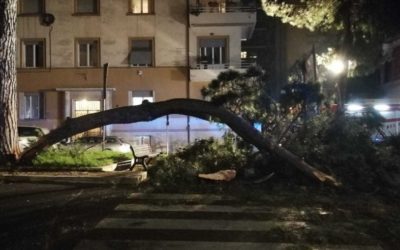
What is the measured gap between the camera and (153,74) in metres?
35.0

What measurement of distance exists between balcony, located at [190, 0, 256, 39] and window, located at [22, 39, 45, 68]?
372 inches

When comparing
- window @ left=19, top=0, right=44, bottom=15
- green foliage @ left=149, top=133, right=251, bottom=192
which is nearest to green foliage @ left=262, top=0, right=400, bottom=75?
green foliage @ left=149, top=133, right=251, bottom=192

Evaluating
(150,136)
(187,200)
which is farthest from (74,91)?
(187,200)

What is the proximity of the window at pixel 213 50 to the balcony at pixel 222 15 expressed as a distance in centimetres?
104

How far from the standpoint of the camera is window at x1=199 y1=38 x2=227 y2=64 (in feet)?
115

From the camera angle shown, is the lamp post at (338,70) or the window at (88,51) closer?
the lamp post at (338,70)

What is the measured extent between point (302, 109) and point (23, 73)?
25.8 metres

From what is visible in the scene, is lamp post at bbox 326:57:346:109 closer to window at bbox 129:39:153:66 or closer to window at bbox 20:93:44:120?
window at bbox 129:39:153:66

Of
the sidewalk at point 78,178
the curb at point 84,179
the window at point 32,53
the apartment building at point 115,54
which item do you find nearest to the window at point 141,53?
the apartment building at point 115,54

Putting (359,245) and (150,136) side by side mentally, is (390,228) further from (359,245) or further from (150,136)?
(150,136)

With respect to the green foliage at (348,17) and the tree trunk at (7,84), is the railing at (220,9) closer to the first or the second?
the green foliage at (348,17)

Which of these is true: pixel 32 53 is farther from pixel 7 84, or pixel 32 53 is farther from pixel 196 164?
pixel 196 164

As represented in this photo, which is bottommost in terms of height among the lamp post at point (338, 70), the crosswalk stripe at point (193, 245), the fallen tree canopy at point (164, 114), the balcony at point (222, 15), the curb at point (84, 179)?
the crosswalk stripe at point (193, 245)

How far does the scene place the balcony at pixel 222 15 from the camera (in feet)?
112
